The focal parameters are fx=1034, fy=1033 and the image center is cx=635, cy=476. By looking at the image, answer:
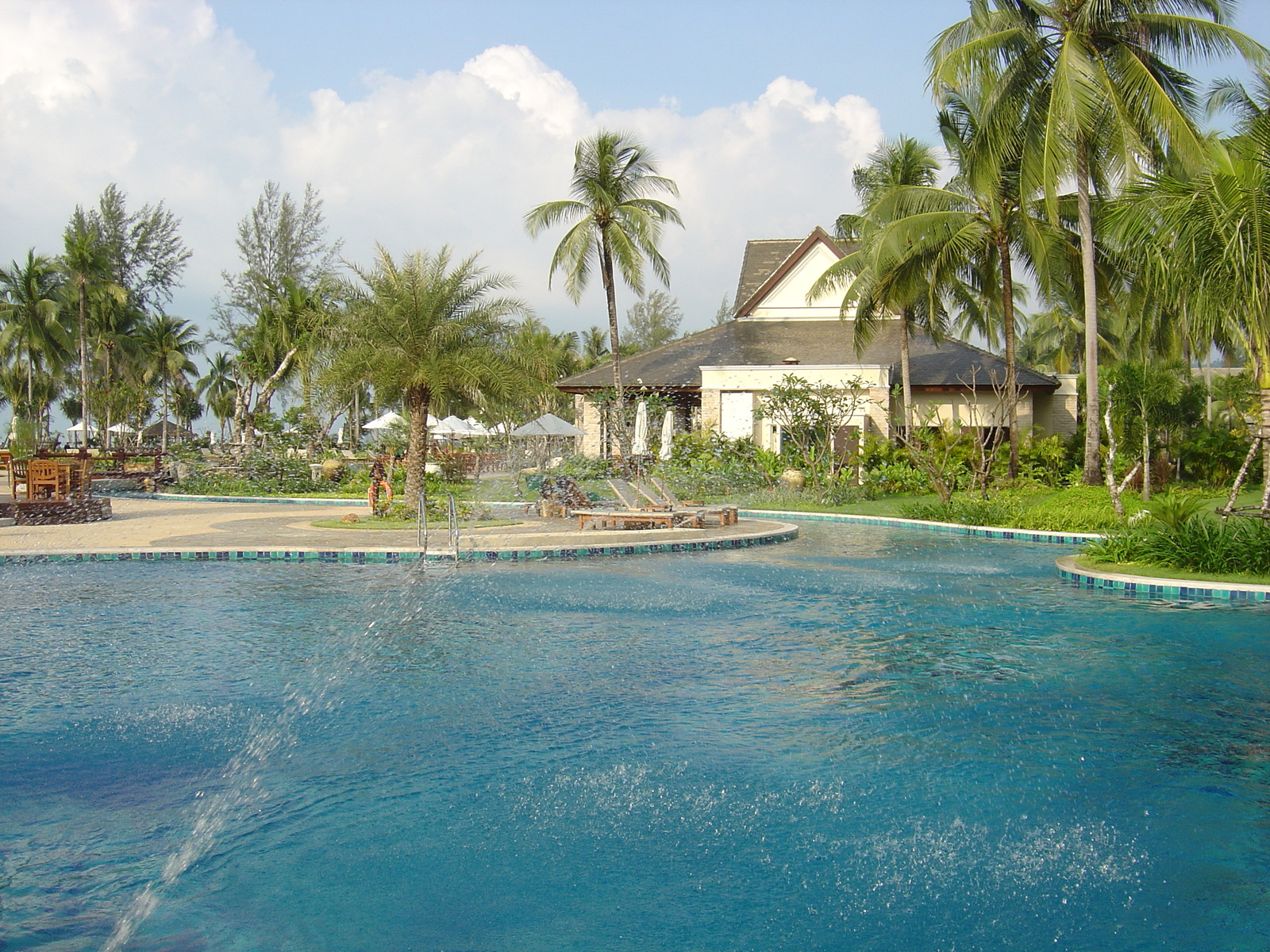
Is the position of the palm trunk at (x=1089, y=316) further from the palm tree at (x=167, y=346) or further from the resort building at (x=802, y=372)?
the palm tree at (x=167, y=346)

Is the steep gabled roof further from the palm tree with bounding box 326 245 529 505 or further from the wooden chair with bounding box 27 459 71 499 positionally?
the wooden chair with bounding box 27 459 71 499

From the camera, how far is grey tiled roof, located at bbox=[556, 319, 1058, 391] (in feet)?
101

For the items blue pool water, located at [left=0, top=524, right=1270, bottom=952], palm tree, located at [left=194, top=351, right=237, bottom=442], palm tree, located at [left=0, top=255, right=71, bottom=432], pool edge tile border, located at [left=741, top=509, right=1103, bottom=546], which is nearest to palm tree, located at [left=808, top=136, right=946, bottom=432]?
pool edge tile border, located at [left=741, top=509, right=1103, bottom=546]

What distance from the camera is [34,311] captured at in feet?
148

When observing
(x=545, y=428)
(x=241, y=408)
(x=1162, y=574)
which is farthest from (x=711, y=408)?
(x=241, y=408)

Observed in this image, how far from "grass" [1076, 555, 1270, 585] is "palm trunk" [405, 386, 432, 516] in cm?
1159

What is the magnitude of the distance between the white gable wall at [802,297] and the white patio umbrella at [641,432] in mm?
8079

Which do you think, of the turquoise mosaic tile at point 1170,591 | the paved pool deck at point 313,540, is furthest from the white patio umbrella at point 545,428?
the turquoise mosaic tile at point 1170,591

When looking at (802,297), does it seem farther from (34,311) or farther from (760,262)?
(34,311)

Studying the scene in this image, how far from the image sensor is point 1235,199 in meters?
13.0

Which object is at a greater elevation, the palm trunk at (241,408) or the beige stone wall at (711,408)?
the palm trunk at (241,408)

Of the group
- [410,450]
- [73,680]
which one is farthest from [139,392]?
[73,680]

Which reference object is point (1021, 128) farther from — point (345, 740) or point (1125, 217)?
point (345, 740)

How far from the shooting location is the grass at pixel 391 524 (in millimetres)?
18062
